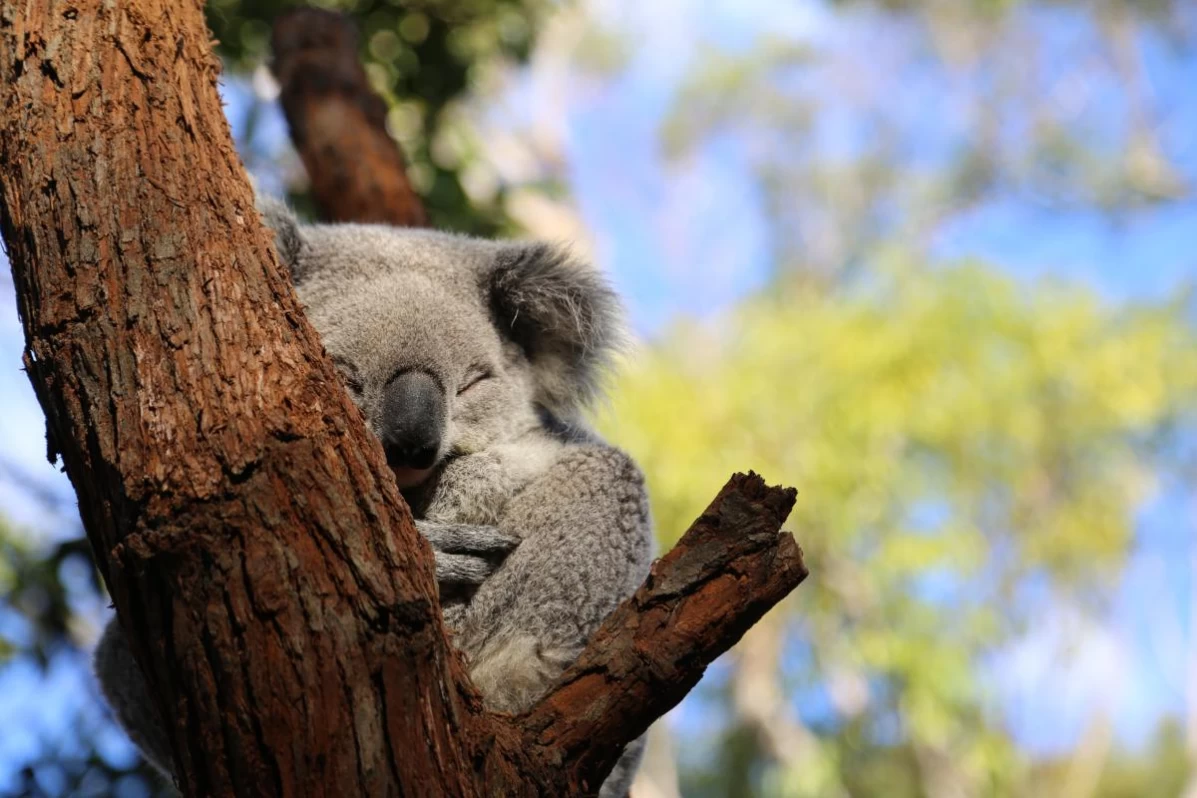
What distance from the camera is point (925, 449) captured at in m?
12.6

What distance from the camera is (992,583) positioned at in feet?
46.2

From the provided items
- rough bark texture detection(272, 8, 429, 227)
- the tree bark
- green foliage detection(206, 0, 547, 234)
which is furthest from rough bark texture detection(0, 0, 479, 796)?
green foliage detection(206, 0, 547, 234)

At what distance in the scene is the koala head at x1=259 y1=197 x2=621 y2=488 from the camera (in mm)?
2293

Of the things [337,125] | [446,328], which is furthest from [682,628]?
[337,125]

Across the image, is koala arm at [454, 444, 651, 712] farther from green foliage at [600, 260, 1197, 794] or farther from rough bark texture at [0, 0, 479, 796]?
green foliage at [600, 260, 1197, 794]

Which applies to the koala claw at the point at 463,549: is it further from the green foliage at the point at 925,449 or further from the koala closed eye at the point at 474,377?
the green foliage at the point at 925,449

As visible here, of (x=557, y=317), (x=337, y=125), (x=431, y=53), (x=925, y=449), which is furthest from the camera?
(x=925, y=449)

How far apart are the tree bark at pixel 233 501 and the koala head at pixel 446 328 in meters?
0.60

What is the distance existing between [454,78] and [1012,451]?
10.4m

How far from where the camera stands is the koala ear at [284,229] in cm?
255

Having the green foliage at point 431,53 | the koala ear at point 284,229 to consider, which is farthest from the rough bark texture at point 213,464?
the green foliage at point 431,53

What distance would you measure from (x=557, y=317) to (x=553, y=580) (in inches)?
31.2

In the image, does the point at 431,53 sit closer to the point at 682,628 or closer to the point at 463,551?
the point at 463,551

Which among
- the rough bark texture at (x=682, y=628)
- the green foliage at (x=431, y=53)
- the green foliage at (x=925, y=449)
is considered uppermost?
the green foliage at (x=925, y=449)
